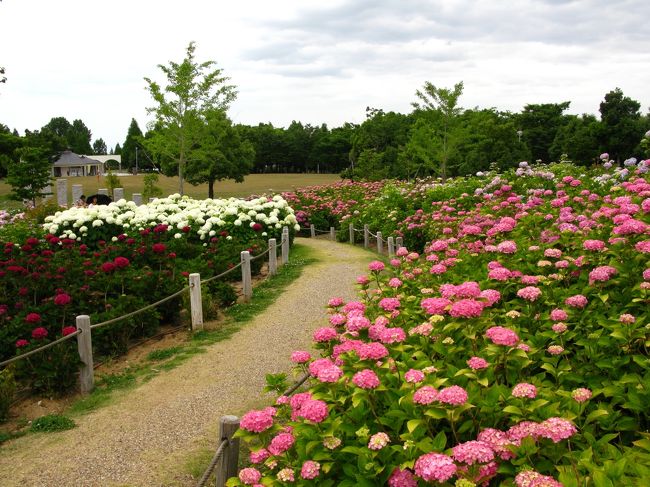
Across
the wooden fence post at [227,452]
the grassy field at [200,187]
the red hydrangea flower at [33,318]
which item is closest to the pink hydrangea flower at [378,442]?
the wooden fence post at [227,452]

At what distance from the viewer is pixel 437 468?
80.6 inches

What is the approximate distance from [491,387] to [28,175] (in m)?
30.3

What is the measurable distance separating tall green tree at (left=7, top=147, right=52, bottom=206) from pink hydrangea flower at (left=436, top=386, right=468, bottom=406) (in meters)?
29.9

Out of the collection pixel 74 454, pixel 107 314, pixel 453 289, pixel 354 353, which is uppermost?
pixel 453 289

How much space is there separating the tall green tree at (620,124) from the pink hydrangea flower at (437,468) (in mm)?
45698

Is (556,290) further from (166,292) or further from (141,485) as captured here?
(166,292)

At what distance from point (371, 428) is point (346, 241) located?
18.2 m

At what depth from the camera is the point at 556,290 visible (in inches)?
157

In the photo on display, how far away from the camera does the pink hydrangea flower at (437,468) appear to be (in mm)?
2023

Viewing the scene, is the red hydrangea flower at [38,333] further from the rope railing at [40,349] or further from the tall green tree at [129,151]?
the tall green tree at [129,151]

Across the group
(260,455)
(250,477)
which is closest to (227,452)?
(260,455)

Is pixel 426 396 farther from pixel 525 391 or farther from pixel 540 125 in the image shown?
pixel 540 125

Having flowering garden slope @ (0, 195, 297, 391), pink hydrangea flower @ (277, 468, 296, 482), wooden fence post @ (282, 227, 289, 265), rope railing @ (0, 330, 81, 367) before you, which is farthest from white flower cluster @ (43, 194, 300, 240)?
pink hydrangea flower @ (277, 468, 296, 482)

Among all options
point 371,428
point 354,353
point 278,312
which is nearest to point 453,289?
point 354,353
